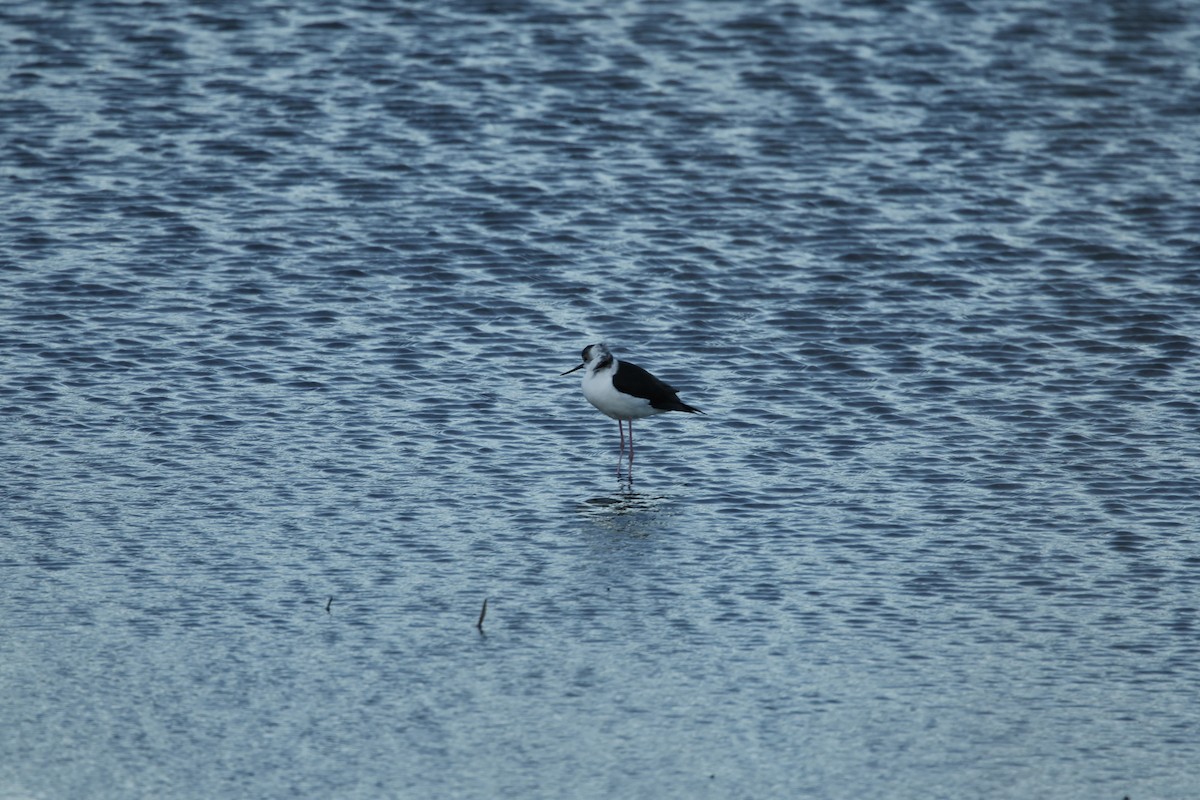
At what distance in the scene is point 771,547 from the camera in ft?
37.3

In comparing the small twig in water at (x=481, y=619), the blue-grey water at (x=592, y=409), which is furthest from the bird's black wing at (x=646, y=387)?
the small twig in water at (x=481, y=619)

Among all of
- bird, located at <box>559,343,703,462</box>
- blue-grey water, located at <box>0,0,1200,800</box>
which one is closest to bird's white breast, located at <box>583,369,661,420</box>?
bird, located at <box>559,343,703,462</box>

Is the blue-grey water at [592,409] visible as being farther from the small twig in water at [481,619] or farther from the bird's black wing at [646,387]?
the bird's black wing at [646,387]

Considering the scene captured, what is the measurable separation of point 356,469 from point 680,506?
2.25 m

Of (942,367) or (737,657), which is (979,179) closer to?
(942,367)

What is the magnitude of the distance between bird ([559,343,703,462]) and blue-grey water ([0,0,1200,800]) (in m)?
0.33

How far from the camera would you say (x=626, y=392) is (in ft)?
43.8

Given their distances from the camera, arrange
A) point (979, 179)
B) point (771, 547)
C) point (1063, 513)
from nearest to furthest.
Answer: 1. point (771, 547)
2. point (1063, 513)
3. point (979, 179)

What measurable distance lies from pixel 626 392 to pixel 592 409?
1335mm

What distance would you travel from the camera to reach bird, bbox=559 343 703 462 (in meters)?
13.3

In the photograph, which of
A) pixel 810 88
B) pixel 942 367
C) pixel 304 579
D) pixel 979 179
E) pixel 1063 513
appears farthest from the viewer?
pixel 810 88

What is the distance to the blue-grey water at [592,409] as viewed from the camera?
8977 millimetres

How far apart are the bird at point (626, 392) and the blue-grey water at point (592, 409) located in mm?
335

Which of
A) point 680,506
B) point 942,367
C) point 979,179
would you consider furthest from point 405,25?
point 680,506
